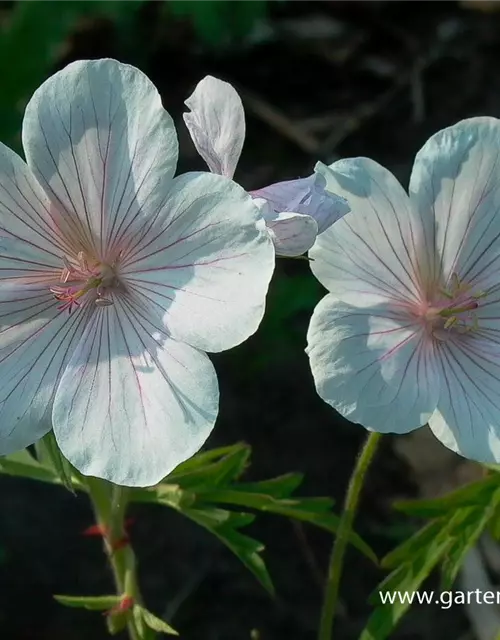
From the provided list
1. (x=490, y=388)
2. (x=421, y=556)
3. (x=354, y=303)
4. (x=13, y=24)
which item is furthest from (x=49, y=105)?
(x=13, y=24)

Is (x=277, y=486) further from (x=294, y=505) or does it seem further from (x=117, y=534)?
(x=117, y=534)

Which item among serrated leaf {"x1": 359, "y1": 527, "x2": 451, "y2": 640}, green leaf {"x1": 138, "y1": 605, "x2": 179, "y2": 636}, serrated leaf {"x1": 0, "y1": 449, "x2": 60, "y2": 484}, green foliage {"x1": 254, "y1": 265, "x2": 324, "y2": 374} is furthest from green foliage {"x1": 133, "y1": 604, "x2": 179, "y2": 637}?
green foliage {"x1": 254, "y1": 265, "x2": 324, "y2": 374}

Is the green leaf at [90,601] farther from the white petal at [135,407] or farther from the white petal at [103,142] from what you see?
the white petal at [103,142]

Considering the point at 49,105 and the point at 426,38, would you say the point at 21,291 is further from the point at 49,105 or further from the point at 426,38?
the point at 426,38

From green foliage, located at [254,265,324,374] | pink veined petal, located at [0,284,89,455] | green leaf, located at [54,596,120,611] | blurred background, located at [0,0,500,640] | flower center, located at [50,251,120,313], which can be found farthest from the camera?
green foliage, located at [254,265,324,374]

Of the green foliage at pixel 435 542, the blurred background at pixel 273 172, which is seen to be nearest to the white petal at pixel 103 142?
the green foliage at pixel 435 542

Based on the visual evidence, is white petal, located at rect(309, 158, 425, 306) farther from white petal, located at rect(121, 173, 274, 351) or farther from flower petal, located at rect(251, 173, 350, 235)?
white petal, located at rect(121, 173, 274, 351)

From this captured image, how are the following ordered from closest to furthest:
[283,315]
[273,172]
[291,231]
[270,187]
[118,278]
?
[291,231] < [270,187] < [118,278] < [283,315] < [273,172]

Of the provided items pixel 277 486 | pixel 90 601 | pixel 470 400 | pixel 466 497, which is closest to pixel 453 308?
pixel 470 400
